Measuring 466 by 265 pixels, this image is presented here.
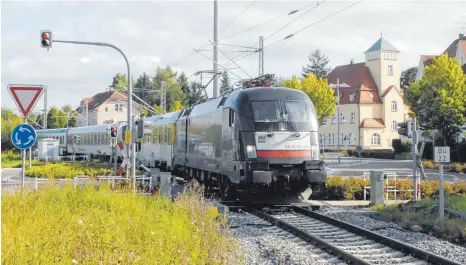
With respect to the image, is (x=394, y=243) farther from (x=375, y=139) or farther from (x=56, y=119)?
(x=56, y=119)

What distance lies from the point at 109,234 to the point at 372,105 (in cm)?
7942

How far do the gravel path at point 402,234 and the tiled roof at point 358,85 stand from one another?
68.3 meters

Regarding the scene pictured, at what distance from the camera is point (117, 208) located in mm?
12148

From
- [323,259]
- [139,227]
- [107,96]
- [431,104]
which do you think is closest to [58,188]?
[139,227]

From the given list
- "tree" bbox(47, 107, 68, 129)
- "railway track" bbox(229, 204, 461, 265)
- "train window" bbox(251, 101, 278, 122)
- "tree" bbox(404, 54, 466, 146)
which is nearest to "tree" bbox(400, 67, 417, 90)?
"tree" bbox(47, 107, 68, 129)

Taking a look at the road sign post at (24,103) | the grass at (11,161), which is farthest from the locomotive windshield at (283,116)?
the grass at (11,161)

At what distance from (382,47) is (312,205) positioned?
72022 mm

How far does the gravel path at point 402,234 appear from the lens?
10941 millimetres

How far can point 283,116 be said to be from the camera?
1719cm

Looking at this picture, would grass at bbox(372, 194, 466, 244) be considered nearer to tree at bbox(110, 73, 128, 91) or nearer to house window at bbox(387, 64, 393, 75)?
house window at bbox(387, 64, 393, 75)

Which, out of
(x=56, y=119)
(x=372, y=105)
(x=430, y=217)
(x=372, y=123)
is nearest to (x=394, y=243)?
(x=430, y=217)

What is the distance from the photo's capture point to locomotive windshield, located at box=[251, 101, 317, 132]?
16.9 meters

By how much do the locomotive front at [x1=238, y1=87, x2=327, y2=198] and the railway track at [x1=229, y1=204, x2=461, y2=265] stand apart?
927 mm

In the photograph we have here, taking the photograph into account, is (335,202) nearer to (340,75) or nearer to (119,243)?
(119,243)
